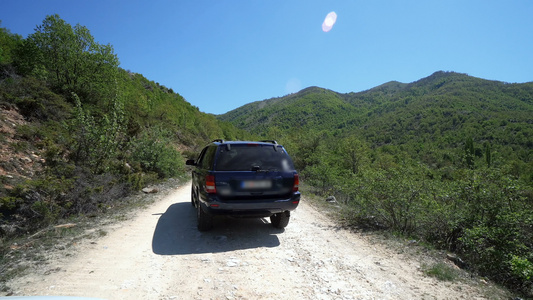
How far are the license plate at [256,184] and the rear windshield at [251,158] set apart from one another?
0.25 metres

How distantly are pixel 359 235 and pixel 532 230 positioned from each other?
122 inches

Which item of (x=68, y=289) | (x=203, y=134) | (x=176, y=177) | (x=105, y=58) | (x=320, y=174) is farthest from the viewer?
(x=203, y=134)

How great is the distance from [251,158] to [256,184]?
23.2 inches

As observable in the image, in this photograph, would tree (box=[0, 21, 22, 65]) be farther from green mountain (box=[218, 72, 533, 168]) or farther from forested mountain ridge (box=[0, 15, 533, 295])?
green mountain (box=[218, 72, 533, 168])

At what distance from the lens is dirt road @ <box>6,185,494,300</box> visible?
3143 mm

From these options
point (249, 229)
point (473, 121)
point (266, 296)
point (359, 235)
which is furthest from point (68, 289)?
point (473, 121)

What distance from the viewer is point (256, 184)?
4828 millimetres

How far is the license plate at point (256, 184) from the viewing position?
4.77 metres

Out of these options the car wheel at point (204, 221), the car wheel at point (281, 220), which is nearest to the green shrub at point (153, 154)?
the car wheel at point (204, 221)

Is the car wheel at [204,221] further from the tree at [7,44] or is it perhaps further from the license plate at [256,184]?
the tree at [7,44]

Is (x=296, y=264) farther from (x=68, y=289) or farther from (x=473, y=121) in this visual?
(x=473, y=121)

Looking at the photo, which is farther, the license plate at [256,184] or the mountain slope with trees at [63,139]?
the mountain slope with trees at [63,139]

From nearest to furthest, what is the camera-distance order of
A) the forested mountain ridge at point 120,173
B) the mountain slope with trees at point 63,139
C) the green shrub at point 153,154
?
the forested mountain ridge at point 120,173 < the mountain slope with trees at point 63,139 < the green shrub at point 153,154

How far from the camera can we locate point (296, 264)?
3.98m
